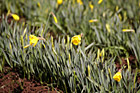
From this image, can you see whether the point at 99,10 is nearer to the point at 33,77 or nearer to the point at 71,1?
the point at 71,1

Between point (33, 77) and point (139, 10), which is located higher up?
point (139, 10)

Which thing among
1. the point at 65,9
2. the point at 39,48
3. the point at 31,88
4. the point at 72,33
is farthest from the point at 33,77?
the point at 65,9

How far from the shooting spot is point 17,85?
2.27 metres

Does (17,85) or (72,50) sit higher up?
(72,50)

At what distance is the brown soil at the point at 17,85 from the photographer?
2205 millimetres

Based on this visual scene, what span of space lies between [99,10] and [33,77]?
204 cm

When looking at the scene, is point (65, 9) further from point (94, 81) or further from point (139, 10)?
point (94, 81)

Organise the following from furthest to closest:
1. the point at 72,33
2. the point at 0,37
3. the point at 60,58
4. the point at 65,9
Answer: the point at 65,9 < the point at 72,33 < the point at 0,37 < the point at 60,58

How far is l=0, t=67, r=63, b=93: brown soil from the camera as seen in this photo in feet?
7.23

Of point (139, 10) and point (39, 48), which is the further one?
point (139, 10)

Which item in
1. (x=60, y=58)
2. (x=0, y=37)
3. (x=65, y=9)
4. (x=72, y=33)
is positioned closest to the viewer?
(x=60, y=58)

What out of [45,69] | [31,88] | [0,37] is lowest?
[31,88]

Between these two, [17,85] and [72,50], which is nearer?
[17,85]

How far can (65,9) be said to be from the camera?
3.76 m
